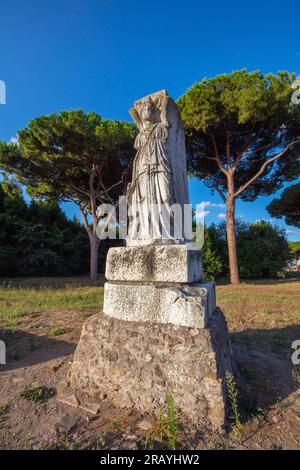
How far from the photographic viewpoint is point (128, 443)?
1.65 metres

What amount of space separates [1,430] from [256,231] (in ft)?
61.4

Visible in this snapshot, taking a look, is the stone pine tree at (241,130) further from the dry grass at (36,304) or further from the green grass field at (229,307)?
the dry grass at (36,304)

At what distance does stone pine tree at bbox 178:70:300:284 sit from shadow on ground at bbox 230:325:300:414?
784 centimetres

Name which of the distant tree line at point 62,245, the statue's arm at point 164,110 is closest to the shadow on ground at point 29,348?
the statue's arm at point 164,110

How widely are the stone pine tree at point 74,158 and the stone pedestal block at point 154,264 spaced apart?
10281 millimetres

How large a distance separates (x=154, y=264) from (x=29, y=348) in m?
2.83

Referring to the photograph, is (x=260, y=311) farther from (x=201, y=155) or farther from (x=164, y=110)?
(x=201, y=155)

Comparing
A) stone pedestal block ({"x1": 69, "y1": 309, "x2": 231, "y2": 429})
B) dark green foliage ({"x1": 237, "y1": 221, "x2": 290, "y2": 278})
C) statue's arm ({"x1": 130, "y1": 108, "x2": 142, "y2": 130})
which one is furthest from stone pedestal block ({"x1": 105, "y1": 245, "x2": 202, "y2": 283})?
dark green foliage ({"x1": 237, "y1": 221, "x2": 290, "y2": 278})

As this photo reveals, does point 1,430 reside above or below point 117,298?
below

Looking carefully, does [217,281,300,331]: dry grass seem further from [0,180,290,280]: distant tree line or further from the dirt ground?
[0,180,290,280]: distant tree line

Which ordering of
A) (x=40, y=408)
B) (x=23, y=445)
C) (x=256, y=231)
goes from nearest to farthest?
1. (x=23, y=445)
2. (x=40, y=408)
3. (x=256, y=231)

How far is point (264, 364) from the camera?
301 centimetres
